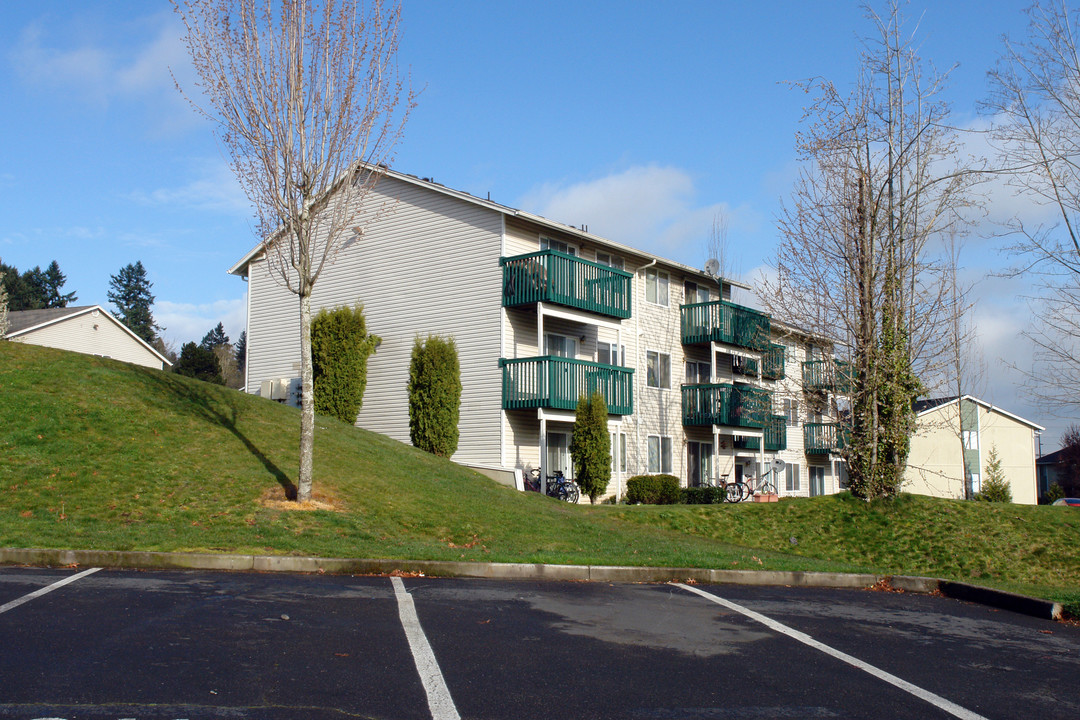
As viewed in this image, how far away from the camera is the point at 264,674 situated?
18.4 ft

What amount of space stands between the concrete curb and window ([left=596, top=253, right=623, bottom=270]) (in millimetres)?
18501

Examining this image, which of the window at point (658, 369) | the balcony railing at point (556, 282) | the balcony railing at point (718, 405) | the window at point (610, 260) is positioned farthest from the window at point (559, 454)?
the balcony railing at point (718, 405)

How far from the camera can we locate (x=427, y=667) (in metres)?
6.01

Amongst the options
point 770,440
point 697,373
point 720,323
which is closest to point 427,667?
point 720,323

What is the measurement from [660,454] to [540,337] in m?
8.53

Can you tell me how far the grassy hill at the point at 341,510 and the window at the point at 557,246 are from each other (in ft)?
28.2

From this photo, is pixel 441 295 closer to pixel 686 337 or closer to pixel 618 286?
pixel 618 286

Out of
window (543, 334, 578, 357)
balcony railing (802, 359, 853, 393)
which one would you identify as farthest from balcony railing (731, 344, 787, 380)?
window (543, 334, 578, 357)

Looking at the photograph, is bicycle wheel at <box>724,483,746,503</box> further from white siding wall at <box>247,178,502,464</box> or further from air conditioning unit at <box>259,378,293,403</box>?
air conditioning unit at <box>259,378,293,403</box>

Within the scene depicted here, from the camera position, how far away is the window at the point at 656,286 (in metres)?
32.2

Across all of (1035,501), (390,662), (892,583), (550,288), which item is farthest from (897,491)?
(1035,501)

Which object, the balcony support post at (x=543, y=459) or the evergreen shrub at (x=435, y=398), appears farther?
the evergreen shrub at (x=435, y=398)

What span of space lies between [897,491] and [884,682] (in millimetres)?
14727

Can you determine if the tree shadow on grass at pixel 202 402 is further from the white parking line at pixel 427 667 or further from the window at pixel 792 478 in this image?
the window at pixel 792 478
